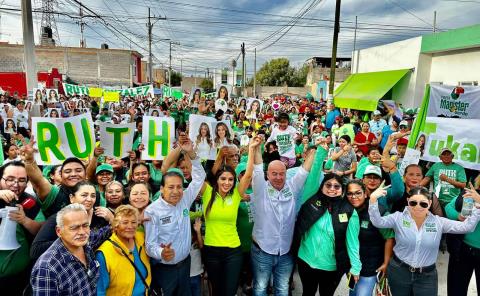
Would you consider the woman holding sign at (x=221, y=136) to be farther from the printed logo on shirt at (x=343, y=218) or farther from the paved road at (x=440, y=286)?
the printed logo on shirt at (x=343, y=218)

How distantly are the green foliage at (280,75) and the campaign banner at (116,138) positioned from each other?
58.3 m

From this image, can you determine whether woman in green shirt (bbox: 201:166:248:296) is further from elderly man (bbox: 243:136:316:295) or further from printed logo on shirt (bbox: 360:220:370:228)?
printed logo on shirt (bbox: 360:220:370:228)

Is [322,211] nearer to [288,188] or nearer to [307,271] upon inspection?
[288,188]

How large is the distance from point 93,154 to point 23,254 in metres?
2.00

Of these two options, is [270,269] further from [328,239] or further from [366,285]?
[366,285]

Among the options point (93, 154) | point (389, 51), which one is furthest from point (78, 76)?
point (93, 154)

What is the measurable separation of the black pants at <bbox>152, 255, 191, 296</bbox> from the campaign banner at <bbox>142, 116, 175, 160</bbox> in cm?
→ 225

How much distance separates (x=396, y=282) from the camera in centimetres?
320

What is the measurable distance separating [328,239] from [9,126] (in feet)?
32.4

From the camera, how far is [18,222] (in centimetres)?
255

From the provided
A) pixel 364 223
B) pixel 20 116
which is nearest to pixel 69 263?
pixel 364 223

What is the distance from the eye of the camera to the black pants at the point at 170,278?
3.01 meters

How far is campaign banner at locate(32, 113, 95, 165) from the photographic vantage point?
168 inches

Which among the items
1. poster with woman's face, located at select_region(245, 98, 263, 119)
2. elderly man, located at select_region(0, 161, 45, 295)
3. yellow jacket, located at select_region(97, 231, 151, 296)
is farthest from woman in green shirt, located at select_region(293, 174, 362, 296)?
poster with woman's face, located at select_region(245, 98, 263, 119)
